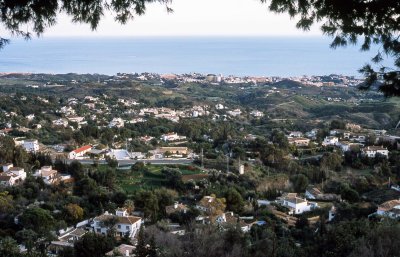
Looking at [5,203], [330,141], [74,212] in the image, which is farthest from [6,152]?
[330,141]

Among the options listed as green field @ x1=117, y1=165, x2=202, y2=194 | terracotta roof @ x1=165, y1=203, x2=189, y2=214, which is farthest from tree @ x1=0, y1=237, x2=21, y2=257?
green field @ x1=117, y1=165, x2=202, y2=194

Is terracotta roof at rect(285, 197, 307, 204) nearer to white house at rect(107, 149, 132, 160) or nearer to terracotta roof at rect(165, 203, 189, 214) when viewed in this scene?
terracotta roof at rect(165, 203, 189, 214)

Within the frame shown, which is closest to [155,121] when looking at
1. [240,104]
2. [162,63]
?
[240,104]

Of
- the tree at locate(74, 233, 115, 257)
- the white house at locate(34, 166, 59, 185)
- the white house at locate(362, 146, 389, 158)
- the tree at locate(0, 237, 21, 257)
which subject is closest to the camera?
the tree at locate(0, 237, 21, 257)

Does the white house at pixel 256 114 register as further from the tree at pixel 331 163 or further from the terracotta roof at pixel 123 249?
the terracotta roof at pixel 123 249

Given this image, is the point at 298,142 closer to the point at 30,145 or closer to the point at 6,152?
the point at 30,145

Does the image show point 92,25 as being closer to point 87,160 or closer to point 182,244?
point 182,244

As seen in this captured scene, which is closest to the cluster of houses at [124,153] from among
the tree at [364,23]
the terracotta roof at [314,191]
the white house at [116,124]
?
the white house at [116,124]
